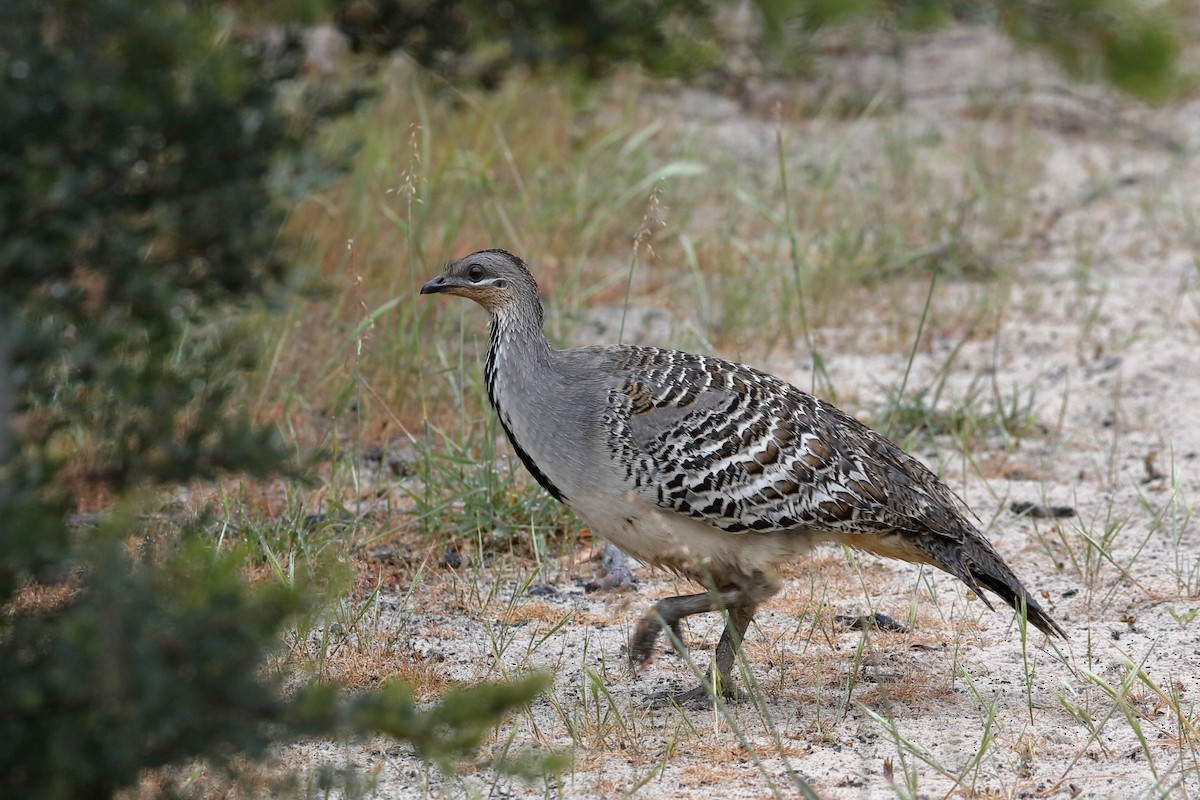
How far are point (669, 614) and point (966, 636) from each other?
123cm

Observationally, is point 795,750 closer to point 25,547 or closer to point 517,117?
point 25,547

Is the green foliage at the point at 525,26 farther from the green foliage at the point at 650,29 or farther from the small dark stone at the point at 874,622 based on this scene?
the small dark stone at the point at 874,622

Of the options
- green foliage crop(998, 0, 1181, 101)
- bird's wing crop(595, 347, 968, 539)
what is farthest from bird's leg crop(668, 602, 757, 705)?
green foliage crop(998, 0, 1181, 101)

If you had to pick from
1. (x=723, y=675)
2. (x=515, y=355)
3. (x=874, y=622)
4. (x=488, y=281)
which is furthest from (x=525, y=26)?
(x=874, y=622)

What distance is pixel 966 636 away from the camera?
17.2ft

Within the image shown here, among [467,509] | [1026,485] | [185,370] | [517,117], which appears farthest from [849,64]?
[185,370]

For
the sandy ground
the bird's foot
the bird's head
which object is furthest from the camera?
the bird's head

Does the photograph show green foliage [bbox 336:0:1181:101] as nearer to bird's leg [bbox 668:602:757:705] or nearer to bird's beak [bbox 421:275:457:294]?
bird's beak [bbox 421:275:457:294]

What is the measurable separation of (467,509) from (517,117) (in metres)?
4.54

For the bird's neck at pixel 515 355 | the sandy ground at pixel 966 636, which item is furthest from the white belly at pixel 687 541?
the bird's neck at pixel 515 355

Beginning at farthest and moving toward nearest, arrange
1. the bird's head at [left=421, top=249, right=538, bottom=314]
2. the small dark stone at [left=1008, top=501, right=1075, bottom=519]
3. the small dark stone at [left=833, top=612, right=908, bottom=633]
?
the small dark stone at [left=1008, top=501, right=1075, bottom=519] < the small dark stone at [left=833, top=612, right=908, bottom=633] < the bird's head at [left=421, top=249, right=538, bottom=314]

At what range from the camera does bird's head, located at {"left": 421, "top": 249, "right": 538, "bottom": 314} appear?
5.06 m

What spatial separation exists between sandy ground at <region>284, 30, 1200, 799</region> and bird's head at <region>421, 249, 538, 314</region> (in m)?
1.04

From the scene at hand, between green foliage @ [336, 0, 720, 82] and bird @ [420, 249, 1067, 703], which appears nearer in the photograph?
bird @ [420, 249, 1067, 703]
